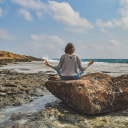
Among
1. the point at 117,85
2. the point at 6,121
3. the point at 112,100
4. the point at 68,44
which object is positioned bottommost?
the point at 6,121

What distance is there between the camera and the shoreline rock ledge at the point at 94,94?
3.35 m

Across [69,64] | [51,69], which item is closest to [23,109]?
[69,64]

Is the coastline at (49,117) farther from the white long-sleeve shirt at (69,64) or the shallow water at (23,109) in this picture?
the white long-sleeve shirt at (69,64)

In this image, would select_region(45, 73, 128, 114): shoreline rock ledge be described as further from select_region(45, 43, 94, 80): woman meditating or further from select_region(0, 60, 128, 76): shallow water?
select_region(0, 60, 128, 76): shallow water

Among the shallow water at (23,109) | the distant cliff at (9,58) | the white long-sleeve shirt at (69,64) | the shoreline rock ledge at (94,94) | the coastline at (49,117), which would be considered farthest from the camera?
the distant cliff at (9,58)

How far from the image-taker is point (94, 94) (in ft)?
11.2

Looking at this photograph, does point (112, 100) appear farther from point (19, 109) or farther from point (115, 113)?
point (19, 109)

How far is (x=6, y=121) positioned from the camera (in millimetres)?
2982

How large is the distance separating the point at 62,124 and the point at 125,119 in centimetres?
128

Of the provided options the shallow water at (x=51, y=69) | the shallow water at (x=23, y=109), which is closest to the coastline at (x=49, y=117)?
the shallow water at (x=23, y=109)

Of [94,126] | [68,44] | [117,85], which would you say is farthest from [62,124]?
[68,44]

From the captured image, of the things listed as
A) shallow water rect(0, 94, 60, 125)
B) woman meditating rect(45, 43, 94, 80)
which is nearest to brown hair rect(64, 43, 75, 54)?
woman meditating rect(45, 43, 94, 80)

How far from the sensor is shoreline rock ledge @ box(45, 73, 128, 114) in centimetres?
335

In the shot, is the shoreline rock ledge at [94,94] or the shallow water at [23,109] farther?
the shoreline rock ledge at [94,94]
